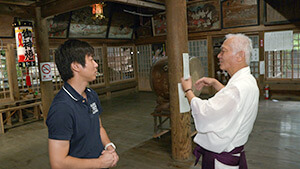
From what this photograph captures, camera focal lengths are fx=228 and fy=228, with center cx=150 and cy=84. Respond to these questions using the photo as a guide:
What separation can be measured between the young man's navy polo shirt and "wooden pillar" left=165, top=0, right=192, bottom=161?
6.21ft

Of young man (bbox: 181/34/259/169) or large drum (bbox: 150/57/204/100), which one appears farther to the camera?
large drum (bbox: 150/57/204/100)

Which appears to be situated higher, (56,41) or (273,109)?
(56,41)

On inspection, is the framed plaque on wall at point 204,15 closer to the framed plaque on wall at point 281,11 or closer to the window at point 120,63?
the framed plaque on wall at point 281,11

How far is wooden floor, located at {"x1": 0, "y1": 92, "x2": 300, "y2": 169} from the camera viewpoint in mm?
3221

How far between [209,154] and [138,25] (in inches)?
341

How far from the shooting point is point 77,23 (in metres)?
7.69

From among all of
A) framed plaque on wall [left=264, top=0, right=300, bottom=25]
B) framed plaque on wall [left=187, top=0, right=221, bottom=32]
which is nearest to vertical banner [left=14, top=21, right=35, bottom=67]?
framed plaque on wall [left=187, top=0, right=221, bottom=32]

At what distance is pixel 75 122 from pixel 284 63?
24.8 feet

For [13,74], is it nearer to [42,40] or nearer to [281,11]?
[42,40]

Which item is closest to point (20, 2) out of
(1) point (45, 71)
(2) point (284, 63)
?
(1) point (45, 71)

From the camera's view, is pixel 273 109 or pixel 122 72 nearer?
pixel 273 109

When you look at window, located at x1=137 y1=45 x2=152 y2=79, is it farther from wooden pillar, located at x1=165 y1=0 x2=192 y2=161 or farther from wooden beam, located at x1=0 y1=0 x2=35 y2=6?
wooden pillar, located at x1=165 y1=0 x2=192 y2=161

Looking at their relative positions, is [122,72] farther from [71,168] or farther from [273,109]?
[71,168]

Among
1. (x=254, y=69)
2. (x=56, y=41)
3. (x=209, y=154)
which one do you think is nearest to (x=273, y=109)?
(x=254, y=69)
